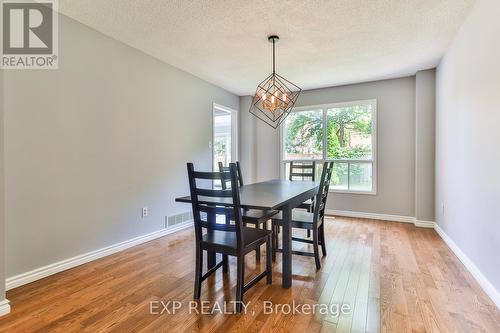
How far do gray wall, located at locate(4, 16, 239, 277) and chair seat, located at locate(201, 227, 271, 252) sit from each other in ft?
5.06

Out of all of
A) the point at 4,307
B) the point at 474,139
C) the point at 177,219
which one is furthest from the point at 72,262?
the point at 474,139

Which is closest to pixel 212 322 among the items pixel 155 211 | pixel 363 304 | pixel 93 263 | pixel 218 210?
pixel 218 210

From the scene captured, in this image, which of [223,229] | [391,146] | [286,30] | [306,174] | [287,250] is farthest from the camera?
[391,146]

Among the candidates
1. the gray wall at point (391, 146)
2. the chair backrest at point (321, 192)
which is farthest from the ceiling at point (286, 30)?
the chair backrest at point (321, 192)

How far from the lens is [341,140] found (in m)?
4.99

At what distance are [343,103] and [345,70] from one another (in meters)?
0.90

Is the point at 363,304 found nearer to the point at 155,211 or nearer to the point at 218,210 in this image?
the point at 218,210

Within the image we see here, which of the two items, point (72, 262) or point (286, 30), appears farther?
point (286, 30)

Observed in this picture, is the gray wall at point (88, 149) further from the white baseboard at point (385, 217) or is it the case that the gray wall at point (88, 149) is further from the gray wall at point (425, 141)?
the gray wall at point (425, 141)

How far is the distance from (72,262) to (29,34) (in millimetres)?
2191

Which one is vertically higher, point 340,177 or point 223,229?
point 340,177

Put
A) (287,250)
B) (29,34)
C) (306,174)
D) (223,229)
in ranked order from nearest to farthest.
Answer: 1. (223,229)
2. (287,250)
3. (29,34)
4. (306,174)

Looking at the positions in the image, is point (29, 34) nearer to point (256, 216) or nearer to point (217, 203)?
point (217, 203)

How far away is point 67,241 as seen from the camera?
264 centimetres
